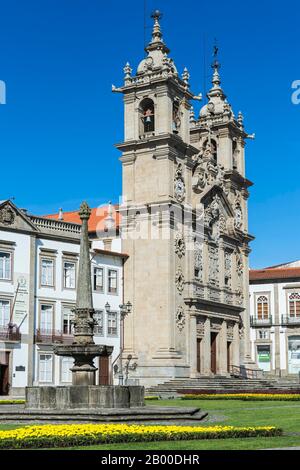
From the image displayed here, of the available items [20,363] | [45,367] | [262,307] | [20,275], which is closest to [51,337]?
[45,367]

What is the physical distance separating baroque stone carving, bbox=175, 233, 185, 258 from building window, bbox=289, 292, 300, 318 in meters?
24.4

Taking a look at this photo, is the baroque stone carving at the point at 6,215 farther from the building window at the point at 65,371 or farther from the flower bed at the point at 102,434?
the flower bed at the point at 102,434

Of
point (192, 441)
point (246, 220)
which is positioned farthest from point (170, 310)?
point (192, 441)

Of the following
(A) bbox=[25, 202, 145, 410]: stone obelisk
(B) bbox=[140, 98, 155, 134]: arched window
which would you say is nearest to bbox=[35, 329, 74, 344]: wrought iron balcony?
(B) bbox=[140, 98, 155, 134]: arched window

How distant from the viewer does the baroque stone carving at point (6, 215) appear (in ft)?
152

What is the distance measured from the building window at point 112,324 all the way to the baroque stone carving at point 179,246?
628 cm

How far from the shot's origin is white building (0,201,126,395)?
46.0 meters

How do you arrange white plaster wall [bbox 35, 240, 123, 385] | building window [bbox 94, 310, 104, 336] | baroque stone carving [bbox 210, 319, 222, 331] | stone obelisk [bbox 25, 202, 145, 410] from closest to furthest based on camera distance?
stone obelisk [bbox 25, 202, 145, 410]
white plaster wall [bbox 35, 240, 123, 385]
building window [bbox 94, 310, 104, 336]
baroque stone carving [bbox 210, 319, 222, 331]

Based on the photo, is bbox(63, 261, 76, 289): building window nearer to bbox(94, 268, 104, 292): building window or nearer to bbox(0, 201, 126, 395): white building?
bbox(0, 201, 126, 395): white building

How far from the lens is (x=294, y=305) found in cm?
7788

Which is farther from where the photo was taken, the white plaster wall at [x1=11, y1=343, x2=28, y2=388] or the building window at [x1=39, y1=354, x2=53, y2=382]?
the building window at [x1=39, y1=354, x2=53, y2=382]

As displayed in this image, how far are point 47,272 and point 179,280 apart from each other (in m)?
11.1

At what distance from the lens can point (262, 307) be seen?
8012 centimetres

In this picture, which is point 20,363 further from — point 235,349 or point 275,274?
point 275,274
